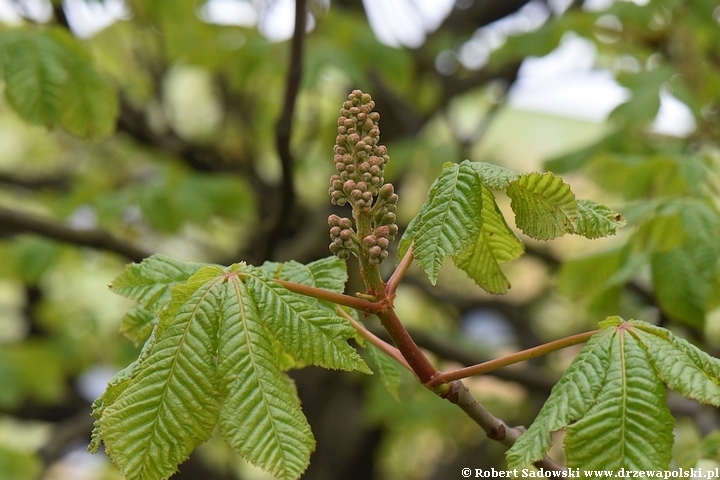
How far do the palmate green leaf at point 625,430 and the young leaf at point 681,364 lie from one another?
0.02m

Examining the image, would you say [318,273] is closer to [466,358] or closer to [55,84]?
[55,84]

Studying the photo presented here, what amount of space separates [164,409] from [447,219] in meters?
0.50

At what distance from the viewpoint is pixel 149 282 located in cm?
123

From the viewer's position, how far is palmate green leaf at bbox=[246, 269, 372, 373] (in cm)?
104

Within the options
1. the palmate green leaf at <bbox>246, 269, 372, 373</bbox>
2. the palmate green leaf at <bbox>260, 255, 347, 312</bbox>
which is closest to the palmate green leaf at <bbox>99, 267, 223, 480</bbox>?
the palmate green leaf at <bbox>246, 269, 372, 373</bbox>

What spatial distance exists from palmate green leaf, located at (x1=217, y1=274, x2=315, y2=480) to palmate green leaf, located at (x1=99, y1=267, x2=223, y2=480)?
0.03 metres

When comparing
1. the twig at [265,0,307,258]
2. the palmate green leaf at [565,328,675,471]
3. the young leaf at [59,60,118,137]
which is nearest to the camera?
the palmate green leaf at [565,328,675,471]

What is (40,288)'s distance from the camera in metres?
5.73

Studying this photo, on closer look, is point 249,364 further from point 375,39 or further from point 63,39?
point 375,39

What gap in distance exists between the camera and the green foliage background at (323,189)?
2.18m

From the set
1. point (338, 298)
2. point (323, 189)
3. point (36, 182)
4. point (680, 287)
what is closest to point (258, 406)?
point (338, 298)

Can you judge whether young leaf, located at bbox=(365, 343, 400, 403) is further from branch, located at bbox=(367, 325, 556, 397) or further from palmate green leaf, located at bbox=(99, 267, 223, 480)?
branch, located at bbox=(367, 325, 556, 397)

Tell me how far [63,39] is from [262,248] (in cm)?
114

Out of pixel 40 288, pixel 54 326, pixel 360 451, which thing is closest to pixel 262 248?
pixel 360 451
